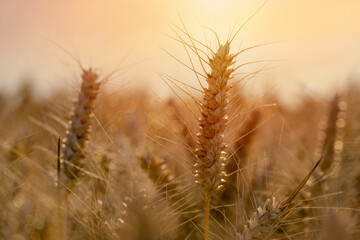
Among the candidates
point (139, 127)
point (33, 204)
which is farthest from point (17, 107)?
point (33, 204)

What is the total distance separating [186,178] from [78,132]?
2.67 feet

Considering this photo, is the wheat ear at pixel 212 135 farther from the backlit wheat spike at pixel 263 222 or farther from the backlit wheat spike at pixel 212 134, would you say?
the backlit wheat spike at pixel 263 222

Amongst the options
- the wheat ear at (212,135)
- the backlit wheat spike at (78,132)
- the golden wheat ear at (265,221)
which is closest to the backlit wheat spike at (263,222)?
the golden wheat ear at (265,221)

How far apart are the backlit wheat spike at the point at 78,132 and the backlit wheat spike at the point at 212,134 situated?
787 millimetres

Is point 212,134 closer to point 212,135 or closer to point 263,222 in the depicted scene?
point 212,135

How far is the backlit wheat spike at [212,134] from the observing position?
150 cm

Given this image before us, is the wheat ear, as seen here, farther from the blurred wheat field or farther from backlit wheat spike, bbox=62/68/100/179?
backlit wheat spike, bbox=62/68/100/179

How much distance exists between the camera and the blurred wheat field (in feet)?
4.90

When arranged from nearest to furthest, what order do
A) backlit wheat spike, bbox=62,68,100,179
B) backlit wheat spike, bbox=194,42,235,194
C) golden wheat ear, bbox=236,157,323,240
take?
golden wheat ear, bbox=236,157,323,240, backlit wheat spike, bbox=194,42,235,194, backlit wheat spike, bbox=62,68,100,179

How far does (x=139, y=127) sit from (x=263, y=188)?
1.20 m

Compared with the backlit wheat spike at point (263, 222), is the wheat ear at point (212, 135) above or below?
above

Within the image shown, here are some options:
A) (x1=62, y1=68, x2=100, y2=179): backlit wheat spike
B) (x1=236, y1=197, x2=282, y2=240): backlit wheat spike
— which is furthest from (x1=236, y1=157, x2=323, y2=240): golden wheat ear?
(x1=62, y1=68, x2=100, y2=179): backlit wheat spike

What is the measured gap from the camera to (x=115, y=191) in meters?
1.78

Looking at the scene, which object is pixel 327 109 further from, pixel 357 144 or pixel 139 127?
pixel 139 127
